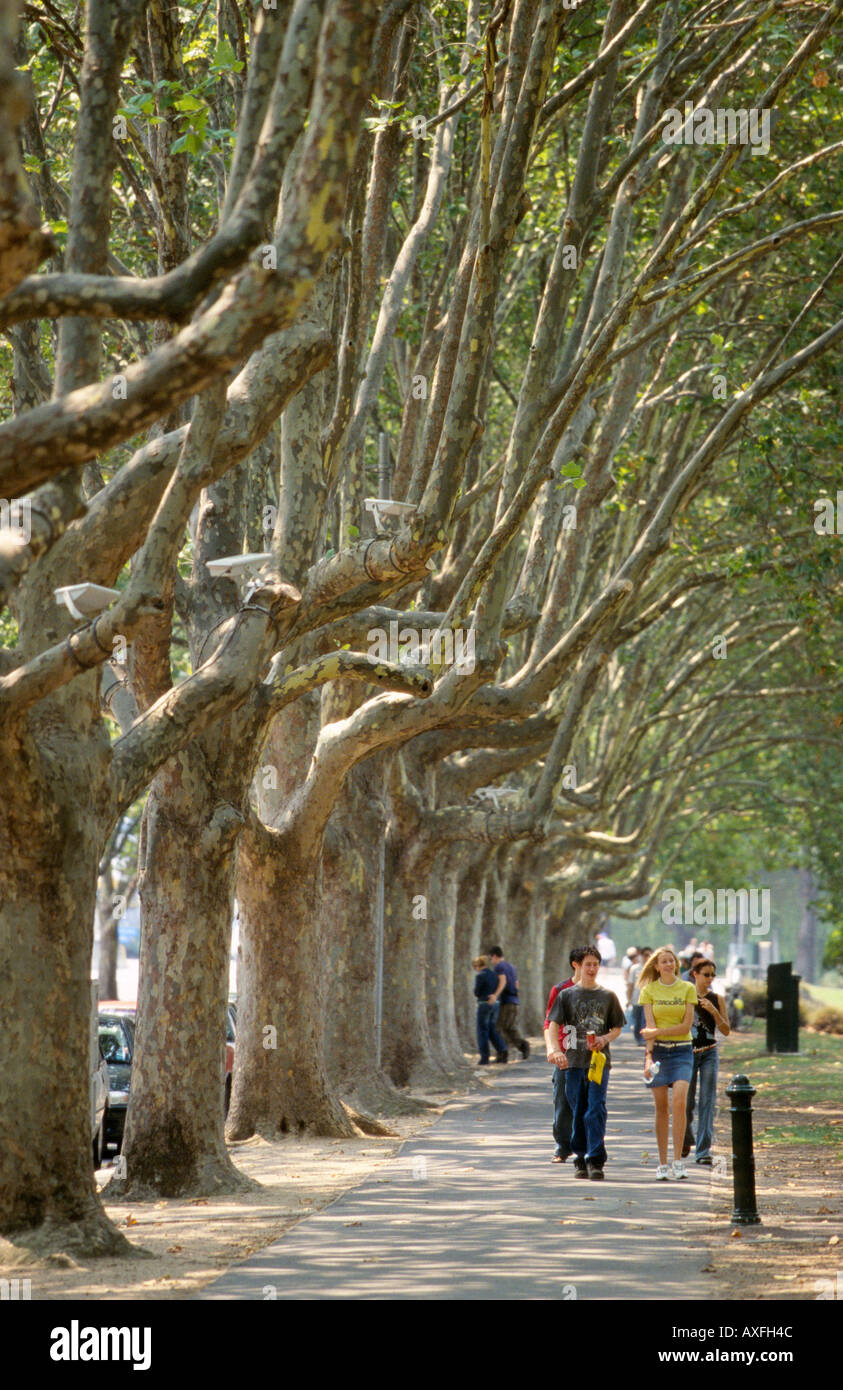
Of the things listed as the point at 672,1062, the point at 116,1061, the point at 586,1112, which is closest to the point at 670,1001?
the point at 672,1062

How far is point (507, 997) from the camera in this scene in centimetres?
2506

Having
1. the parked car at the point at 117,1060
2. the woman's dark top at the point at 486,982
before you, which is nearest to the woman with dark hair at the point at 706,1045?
the parked car at the point at 117,1060

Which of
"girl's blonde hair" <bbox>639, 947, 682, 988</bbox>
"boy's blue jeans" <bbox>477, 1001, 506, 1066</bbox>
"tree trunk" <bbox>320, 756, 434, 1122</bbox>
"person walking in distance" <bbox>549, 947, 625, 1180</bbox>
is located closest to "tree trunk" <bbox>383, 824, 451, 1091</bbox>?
"tree trunk" <bbox>320, 756, 434, 1122</bbox>

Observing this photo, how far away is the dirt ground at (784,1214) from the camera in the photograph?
777 cm

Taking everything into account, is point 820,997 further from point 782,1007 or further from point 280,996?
point 280,996

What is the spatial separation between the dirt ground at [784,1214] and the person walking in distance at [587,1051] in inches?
36.1

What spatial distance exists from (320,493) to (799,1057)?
19.8 m

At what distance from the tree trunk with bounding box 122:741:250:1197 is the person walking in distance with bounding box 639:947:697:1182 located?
302cm

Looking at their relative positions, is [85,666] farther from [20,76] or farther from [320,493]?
[320,493]

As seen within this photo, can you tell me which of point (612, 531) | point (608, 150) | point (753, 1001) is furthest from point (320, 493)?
point (753, 1001)

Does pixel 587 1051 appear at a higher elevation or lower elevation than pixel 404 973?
lower

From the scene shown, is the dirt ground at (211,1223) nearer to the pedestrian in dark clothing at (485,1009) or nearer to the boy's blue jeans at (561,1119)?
the boy's blue jeans at (561,1119)

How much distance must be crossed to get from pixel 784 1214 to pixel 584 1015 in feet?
6.58

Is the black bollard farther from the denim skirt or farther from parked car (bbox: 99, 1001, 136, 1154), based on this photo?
parked car (bbox: 99, 1001, 136, 1154)
